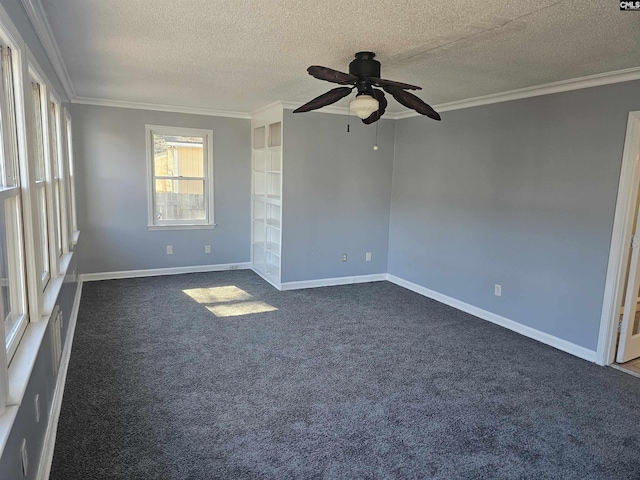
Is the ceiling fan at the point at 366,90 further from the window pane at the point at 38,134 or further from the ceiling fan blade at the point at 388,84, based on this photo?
the window pane at the point at 38,134

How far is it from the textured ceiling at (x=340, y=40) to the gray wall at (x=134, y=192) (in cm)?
148

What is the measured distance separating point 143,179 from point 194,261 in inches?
53.7

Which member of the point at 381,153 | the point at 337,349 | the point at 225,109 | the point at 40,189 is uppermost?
the point at 225,109

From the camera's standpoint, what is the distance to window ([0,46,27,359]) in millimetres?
1924

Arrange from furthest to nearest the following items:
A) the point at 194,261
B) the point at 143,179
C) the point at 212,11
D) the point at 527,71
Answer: the point at 194,261 → the point at 143,179 → the point at 527,71 → the point at 212,11

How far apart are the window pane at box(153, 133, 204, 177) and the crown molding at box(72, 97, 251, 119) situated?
1.17ft

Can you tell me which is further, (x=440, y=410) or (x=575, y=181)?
(x=575, y=181)

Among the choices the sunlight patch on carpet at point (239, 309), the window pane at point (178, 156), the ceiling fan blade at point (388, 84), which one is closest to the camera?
the ceiling fan blade at point (388, 84)

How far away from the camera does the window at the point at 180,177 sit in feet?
19.4

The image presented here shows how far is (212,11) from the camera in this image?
2.32 meters

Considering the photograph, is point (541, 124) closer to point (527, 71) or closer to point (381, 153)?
point (527, 71)

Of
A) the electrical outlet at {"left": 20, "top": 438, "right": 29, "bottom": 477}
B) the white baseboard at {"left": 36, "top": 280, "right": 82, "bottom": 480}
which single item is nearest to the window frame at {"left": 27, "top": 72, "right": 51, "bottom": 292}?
the white baseboard at {"left": 36, "top": 280, "right": 82, "bottom": 480}

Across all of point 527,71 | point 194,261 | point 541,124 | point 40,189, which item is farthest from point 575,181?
point 194,261

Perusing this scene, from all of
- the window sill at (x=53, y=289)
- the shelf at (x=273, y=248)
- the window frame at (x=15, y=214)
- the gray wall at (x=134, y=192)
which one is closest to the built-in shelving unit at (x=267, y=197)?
the shelf at (x=273, y=248)
